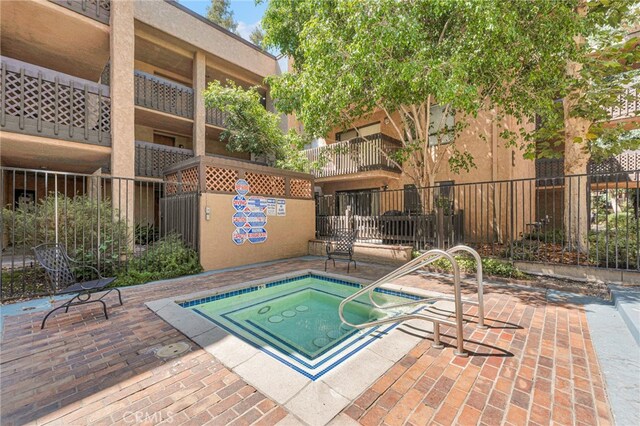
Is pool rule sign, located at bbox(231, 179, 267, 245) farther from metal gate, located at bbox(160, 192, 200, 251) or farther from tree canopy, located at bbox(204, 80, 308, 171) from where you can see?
tree canopy, located at bbox(204, 80, 308, 171)

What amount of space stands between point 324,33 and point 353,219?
6.32m

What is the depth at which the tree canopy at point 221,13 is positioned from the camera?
23.5m

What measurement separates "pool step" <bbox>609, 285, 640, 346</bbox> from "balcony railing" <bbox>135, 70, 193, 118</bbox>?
Result: 14.6 metres

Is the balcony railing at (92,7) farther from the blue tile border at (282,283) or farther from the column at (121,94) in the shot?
the blue tile border at (282,283)

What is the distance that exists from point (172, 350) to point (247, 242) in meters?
5.39

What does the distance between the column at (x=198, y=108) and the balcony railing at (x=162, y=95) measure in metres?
0.30

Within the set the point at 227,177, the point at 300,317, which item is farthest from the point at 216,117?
the point at 300,317

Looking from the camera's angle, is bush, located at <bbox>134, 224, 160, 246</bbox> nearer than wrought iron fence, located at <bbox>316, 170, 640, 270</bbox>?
No

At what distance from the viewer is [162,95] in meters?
11.5

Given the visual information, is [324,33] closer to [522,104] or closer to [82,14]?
[522,104]

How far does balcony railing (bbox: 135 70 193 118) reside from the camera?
10781mm

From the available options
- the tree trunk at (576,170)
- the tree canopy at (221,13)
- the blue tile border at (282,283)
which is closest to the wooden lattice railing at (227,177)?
the blue tile border at (282,283)

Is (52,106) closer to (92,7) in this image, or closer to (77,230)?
(92,7)

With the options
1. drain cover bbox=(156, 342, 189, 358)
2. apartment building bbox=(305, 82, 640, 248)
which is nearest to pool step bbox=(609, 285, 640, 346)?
apartment building bbox=(305, 82, 640, 248)
